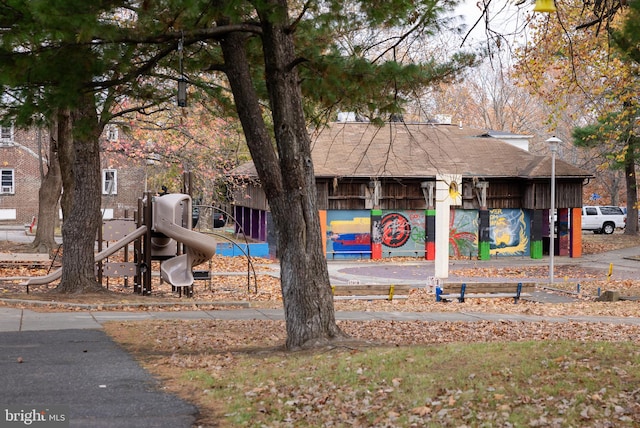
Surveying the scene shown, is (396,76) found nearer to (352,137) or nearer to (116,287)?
(116,287)

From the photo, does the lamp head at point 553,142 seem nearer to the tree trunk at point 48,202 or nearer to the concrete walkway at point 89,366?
the concrete walkway at point 89,366

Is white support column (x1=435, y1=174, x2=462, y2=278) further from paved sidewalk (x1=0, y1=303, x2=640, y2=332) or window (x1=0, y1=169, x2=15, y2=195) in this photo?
window (x1=0, y1=169, x2=15, y2=195)

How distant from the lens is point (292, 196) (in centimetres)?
1215

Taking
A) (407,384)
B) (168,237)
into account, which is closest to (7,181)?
(168,237)

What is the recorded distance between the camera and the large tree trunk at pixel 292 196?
12078 mm

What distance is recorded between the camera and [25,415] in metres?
8.55

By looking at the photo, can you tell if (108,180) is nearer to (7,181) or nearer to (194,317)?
(7,181)

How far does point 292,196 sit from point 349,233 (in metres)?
28.4

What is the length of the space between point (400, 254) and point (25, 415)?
33421 millimetres

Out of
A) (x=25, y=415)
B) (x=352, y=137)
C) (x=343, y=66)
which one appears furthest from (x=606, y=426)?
(x=352, y=137)

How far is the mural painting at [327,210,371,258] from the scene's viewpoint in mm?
40281

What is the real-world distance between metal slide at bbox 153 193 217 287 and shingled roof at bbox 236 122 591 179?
A: 17304 millimetres
